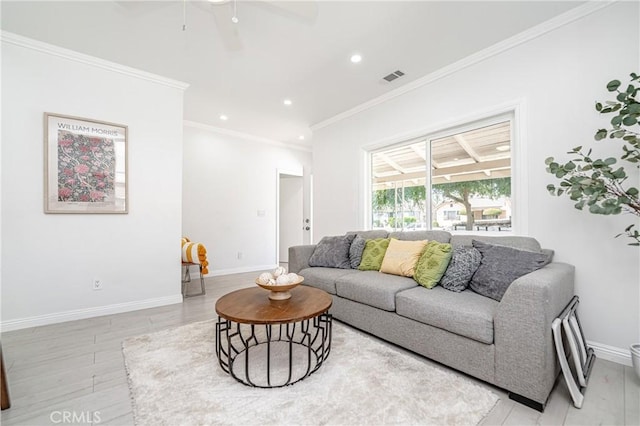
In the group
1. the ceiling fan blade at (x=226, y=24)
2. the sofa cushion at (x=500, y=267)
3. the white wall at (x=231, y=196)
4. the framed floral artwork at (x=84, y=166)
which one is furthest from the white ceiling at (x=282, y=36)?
the sofa cushion at (x=500, y=267)

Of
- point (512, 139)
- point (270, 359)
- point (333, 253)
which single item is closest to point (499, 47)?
point (512, 139)

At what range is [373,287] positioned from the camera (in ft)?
7.92

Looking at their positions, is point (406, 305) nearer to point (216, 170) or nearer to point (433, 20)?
point (433, 20)

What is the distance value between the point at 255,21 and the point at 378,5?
3.40 ft

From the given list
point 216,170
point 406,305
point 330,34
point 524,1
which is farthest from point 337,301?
point 216,170

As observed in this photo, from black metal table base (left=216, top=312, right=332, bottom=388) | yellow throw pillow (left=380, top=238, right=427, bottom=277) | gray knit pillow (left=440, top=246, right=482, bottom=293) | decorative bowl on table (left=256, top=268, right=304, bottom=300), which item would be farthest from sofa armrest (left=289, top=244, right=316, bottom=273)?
gray knit pillow (left=440, top=246, right=482, bottom=293)

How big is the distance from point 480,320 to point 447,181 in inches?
75.0

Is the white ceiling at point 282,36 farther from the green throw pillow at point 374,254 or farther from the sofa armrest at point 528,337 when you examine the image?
the sofa armrest at point 528,337

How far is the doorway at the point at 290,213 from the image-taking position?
21.5 ft

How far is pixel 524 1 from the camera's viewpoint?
216 centimetres

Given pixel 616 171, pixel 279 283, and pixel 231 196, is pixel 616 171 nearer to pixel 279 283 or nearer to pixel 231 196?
pixel 279 283

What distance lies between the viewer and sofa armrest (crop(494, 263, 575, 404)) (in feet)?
5.00

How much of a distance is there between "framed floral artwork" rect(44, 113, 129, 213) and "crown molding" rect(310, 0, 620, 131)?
3163 mm

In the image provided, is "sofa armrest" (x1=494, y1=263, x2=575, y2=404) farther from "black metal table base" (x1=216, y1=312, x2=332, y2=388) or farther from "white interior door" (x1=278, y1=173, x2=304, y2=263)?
"white interior door" (x1=278, y1=173, x2=304, y2=263)
